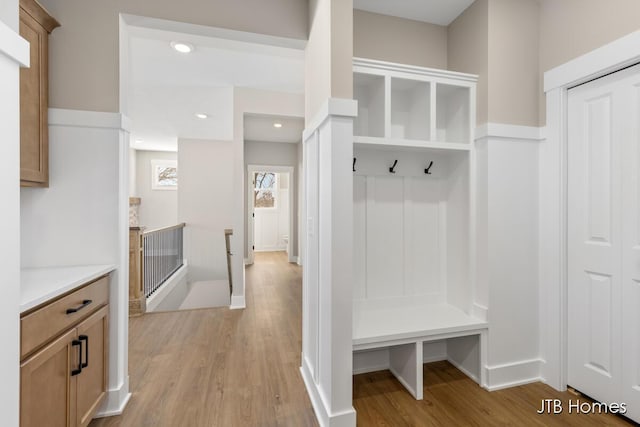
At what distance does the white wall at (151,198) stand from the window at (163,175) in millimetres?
98

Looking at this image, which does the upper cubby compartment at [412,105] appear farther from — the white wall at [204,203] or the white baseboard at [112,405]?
the white wall at [204,203]

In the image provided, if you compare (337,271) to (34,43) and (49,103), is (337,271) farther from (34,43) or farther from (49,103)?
(34,43)

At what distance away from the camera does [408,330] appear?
6.33 ft

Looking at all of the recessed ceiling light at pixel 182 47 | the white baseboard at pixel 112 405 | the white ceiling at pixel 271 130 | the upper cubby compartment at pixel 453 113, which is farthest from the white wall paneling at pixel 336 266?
the white ceiling at pixel 271 130

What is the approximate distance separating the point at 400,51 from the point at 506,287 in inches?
74.6

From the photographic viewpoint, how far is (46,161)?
1.70 metres

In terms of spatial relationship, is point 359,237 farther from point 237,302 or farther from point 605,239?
point 237,302

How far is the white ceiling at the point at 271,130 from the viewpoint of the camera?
537cm

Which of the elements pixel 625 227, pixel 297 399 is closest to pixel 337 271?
pixel 297 399

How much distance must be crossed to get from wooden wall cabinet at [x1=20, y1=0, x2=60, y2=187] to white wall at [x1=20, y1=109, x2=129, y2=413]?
72mm

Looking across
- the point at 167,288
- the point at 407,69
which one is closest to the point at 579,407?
the point at 407,69

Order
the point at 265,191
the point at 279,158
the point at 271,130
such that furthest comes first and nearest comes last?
the point at 265,191
the point at 279,158
the point at 271,130

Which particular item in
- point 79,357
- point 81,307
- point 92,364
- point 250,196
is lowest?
point 92,364

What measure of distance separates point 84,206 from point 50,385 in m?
0.94
